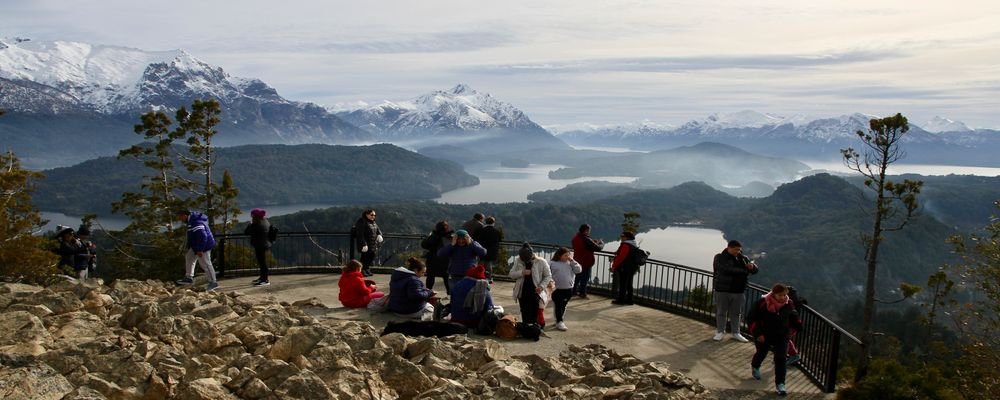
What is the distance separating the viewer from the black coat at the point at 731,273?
10.6 metres

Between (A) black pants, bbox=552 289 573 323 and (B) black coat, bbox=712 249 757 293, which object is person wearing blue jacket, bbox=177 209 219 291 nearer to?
(A) black pants, bbox=552 289 573 323

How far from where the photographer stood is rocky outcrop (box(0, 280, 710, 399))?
6.25 m

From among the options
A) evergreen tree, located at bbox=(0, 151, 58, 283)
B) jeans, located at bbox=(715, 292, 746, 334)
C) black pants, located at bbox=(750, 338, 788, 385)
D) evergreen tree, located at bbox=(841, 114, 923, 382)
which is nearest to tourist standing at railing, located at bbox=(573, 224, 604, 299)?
jeans, located at bbox=(715, 292, 746, 334)

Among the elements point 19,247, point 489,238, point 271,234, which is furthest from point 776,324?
point 19,247

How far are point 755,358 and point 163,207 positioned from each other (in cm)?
2914

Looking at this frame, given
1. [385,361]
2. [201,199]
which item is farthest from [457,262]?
[201,199]

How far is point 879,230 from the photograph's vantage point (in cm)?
2238

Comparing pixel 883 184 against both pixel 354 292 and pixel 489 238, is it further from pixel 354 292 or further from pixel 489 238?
pixel 354 292

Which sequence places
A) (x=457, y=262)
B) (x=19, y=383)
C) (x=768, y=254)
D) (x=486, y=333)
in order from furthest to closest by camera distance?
1. (x=768, y=254)
2. (x=457, y=262)
3. (x=486, y=333)
4. (x=19, y=383)

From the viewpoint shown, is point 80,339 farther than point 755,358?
No

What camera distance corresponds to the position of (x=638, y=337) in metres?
11.1

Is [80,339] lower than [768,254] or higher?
higher

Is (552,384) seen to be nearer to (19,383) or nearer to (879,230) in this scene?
(19,383)

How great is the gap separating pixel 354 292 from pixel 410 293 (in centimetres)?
149
